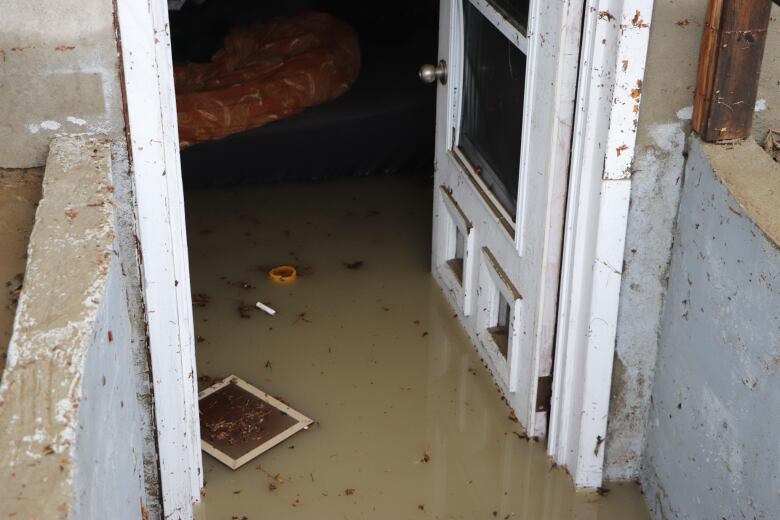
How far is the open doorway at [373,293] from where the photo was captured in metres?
3.11

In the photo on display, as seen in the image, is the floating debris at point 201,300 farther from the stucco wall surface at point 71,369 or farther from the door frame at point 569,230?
the stucco wall surface at point 71,369

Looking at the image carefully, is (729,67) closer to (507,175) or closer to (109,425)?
(507,175)

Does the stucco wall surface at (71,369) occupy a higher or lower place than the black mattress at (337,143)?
higher

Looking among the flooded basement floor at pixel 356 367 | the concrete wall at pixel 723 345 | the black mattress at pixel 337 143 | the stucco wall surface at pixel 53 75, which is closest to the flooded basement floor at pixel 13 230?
the stucco wall surface at pixel 53 75

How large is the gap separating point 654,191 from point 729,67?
40 cm

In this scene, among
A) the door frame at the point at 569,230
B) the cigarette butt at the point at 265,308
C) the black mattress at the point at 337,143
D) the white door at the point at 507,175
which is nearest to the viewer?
the door frame at the point at 569,230

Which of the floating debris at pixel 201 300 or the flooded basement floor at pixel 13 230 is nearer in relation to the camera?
the flooded basement floor at pixel 13 230

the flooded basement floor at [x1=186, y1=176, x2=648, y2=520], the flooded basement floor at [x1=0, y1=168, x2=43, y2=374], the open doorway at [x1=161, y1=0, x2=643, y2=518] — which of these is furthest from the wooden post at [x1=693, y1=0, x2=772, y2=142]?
the flooded basement floor at [x1=0, y1=168, x2=43, y2=374]

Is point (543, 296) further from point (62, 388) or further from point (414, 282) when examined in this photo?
point (62, 388)

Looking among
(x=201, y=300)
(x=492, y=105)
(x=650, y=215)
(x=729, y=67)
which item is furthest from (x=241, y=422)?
(x=729, y=67)

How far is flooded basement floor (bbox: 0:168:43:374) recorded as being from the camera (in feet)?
6.28

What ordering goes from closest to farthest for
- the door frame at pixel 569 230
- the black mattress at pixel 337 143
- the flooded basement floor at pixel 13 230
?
the flooded basement floor at pixel 13 230 < the door frame at pixel 569 230 < the black mattress at pixel 337 143

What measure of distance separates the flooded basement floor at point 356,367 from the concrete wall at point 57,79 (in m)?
1.08

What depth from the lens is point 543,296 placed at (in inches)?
118
